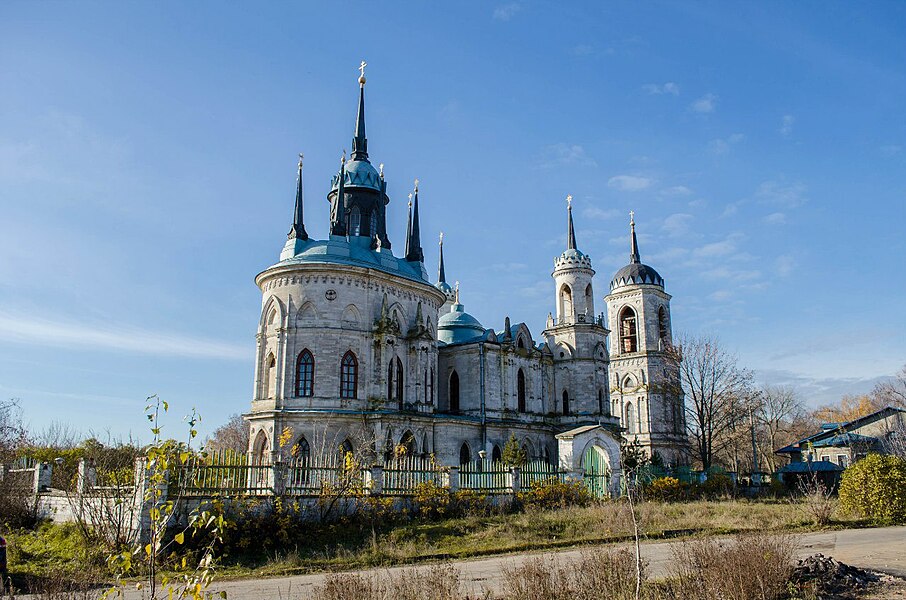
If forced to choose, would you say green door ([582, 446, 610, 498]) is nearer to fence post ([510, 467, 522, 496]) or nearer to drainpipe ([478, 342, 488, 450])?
fence post ([510, 467, 522, 496])

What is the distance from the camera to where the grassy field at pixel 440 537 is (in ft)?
52.2

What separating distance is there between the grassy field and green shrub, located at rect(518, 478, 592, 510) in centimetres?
108

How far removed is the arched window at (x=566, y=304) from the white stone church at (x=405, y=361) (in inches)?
2.7

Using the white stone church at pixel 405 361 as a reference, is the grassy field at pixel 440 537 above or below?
below

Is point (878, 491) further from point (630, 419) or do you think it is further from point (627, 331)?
point (627, 331)

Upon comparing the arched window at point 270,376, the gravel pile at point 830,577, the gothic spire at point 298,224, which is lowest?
the gravel pile at point 830,577

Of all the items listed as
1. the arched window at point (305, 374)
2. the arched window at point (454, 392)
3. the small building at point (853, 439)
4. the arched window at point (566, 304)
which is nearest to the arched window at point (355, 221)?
the arched window at point (305, 374)

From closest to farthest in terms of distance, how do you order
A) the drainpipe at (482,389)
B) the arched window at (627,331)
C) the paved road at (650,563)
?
the paved road at (650,563)
the drainpipe at (482,389)
the arched window at (627,331)

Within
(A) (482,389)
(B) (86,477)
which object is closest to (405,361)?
(A) (482,389)

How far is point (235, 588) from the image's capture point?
13.4 meters

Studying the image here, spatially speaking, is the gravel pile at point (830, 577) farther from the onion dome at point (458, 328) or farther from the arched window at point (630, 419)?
the arched window at point (630, 419)

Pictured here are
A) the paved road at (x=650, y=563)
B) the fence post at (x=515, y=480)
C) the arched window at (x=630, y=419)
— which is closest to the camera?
the paved road at (x=650, y=563)

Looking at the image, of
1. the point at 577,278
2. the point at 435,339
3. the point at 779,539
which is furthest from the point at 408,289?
the point at 779,539

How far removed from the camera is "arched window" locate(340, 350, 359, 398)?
3167 centimetres
